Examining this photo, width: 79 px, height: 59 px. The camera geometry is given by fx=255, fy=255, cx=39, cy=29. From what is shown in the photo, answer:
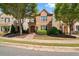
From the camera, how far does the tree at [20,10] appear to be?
37.2 ft

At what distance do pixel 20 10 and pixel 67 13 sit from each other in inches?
83.2

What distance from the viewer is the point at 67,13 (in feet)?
37.0

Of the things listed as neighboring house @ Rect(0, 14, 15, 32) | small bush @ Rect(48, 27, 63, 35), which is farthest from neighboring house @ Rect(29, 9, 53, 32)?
neighboring house @ Rect(0, 14, 15, 32)

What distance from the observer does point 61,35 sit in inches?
443

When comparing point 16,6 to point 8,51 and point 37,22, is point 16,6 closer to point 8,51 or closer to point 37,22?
point 37,22

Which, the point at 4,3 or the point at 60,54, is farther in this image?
the point at 4,3

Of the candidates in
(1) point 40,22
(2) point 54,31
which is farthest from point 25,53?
(1) point 40,22

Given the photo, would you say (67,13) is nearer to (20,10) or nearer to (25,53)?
(20,10)

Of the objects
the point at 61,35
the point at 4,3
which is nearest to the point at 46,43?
the point at 61,35

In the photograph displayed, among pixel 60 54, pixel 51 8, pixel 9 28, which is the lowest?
pixel 60 54

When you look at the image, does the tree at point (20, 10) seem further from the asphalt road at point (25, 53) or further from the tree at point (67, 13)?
the asphalt road at point (25, 53)

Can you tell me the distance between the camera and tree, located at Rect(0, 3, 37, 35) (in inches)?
447

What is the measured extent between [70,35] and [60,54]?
1547 mm

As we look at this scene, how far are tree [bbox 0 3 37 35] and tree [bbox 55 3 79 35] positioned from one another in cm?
106
